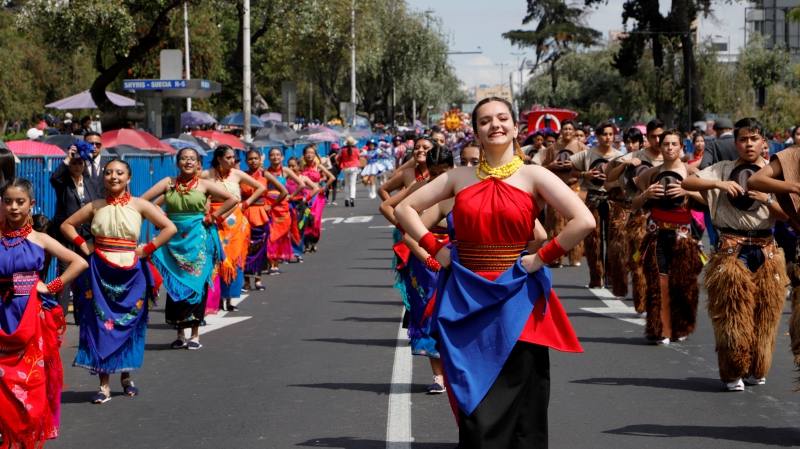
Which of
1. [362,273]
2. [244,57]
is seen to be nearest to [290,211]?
[362,273]

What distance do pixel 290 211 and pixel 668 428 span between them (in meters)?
12.9

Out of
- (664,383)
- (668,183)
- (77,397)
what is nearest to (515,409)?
(664,383)

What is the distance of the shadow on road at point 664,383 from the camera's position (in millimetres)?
9898

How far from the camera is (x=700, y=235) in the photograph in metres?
12.2

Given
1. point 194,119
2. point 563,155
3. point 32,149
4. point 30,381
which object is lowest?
point 30,381

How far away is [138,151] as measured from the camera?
885 inches

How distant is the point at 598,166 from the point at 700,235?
12.5ft

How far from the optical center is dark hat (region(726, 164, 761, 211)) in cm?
941

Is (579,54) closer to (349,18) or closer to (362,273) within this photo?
(349,18)

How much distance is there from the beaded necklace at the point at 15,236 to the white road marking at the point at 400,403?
239cm

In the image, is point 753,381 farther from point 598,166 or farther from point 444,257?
point 598,166

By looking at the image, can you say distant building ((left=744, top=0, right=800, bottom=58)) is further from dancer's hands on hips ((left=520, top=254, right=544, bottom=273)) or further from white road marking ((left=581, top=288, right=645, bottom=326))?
dancer's hands on hips ((left=520, top=254, right=544, bottom=273))

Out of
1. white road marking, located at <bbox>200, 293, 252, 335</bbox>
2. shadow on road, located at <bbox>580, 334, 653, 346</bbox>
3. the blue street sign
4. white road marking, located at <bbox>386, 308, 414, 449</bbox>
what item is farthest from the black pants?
the blue street sign

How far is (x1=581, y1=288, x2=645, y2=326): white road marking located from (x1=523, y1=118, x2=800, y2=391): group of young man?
0.53 ft
